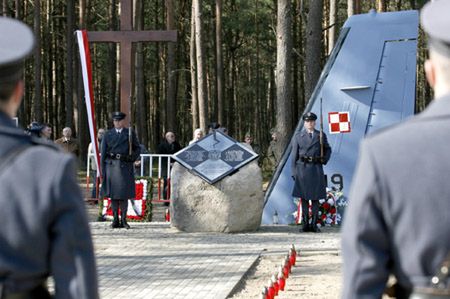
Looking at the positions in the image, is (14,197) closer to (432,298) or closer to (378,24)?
(432,298)

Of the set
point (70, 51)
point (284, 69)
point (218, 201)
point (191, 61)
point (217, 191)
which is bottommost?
point (218, 201)

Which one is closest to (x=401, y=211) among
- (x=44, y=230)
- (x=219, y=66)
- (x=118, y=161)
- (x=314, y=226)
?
(x=44, y=230)

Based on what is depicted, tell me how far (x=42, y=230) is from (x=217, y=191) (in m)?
12.7

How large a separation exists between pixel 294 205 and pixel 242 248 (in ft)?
13.0

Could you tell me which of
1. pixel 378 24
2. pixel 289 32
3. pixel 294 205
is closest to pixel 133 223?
pixel 294 205

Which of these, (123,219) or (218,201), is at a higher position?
(218,201)

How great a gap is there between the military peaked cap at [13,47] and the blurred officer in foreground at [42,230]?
0.86 ft

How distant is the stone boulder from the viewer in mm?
15859

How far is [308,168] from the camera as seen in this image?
640 inches

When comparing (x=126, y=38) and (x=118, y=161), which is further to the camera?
(x=126, y=38)

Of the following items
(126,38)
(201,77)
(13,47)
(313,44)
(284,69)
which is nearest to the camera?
(13,47)

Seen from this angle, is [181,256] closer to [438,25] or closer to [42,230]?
[42,230]

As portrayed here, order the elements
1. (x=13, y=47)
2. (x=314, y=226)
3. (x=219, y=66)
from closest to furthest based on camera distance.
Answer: (x=13, y=47) → (x=314, y=226) → (x=219, y=66)

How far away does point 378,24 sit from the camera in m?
18.4
